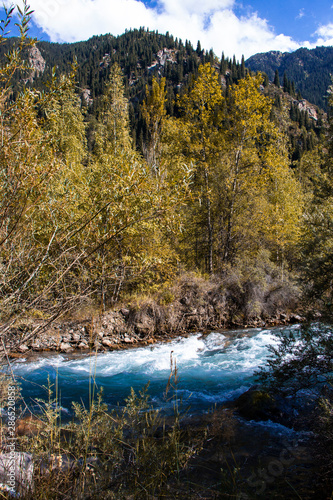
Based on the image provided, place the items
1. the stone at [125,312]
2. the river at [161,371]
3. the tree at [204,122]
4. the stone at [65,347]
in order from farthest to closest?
the tree at [204,122] < the stone at [125,312] < the stone at [65,347] < the river at [161,371]

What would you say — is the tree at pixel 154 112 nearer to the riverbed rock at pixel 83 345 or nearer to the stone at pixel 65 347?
the riverbed rock at pixel 83 345

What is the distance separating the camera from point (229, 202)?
13125 millimetres

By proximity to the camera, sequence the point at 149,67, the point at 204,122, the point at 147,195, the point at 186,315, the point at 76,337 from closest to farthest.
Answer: the point at 147,195
the point at 76,337
the point at 186,315
the point at 204,122
the point at 149,67

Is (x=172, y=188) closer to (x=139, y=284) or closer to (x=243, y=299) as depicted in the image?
(x=139, y=284)

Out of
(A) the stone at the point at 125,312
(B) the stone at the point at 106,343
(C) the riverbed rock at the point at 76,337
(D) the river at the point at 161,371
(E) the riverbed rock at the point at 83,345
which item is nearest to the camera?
(D) the river at the point at 161,371

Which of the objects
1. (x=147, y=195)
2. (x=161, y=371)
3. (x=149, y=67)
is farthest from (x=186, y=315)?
(x=149, y=67)

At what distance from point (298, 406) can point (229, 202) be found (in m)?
9.44

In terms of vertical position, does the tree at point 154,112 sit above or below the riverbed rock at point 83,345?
above

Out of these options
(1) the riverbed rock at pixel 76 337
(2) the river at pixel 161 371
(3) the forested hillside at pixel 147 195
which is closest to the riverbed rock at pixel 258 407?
(2) the river at pixel 161 371

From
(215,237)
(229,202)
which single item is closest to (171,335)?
(215,237)

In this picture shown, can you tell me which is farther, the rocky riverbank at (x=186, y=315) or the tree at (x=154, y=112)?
the tree at (x=154, y=112)

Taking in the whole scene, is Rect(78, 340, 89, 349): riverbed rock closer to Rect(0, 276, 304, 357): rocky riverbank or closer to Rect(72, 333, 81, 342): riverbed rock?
Rect(0, 276, 304, 357): rocky riverbank

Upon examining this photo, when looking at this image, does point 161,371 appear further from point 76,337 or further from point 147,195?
point 147,195

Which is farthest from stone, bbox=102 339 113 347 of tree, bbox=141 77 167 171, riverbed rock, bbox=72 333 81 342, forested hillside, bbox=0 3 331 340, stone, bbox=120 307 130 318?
tree, bbox=141 77 167 171
